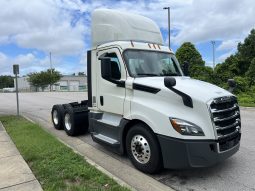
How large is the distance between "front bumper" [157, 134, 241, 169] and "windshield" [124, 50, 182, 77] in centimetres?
159

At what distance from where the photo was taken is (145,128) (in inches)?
218

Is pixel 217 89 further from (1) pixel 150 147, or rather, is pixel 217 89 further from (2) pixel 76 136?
(2) pixel 76 136

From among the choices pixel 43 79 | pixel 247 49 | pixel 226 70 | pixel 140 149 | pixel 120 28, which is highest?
pixel 247 49

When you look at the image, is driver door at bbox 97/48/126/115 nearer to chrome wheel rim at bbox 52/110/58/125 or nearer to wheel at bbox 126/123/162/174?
wheel at bbox 126/123/162/174

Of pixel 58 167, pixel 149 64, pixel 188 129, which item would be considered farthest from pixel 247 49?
pixel 58 167

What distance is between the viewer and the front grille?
5023 millimetres

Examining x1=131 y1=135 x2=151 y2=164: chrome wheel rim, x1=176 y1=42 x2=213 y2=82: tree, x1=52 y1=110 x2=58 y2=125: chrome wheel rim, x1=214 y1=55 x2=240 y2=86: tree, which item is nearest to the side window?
x1=131 y1=135 x2=151 y2=164: chrome wheel rim

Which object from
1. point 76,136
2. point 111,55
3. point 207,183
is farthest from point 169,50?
point 76,136

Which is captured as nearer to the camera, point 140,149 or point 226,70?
point 140,149

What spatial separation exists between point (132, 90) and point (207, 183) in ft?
6.97

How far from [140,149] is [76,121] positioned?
11.9ft

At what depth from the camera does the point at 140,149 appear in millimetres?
5676

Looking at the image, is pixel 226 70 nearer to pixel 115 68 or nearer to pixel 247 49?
pixel 247 49

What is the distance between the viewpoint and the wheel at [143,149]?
5.35 metres
